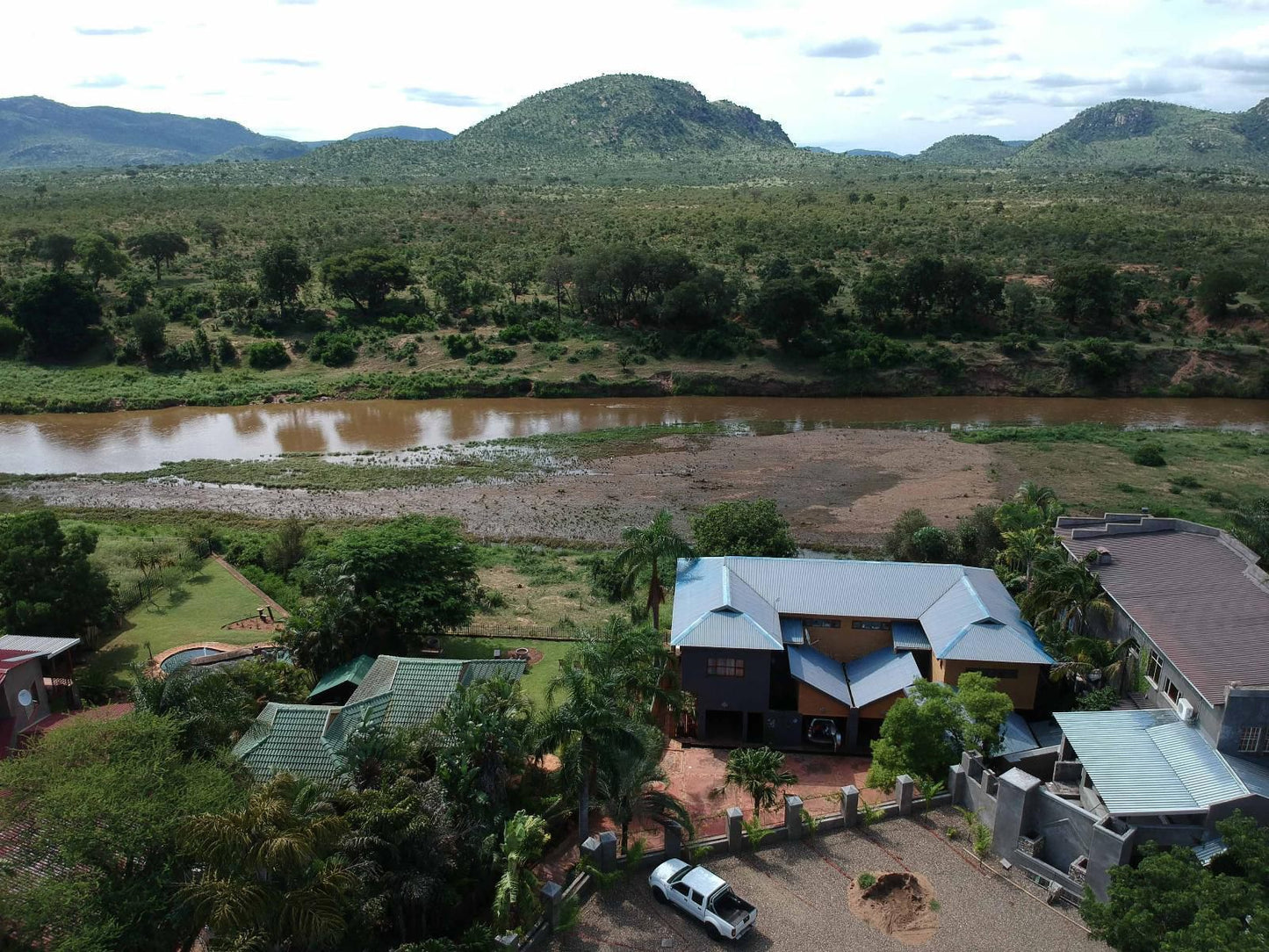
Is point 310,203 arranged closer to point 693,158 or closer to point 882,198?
point 882,198

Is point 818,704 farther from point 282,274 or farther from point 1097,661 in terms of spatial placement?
point 282,274

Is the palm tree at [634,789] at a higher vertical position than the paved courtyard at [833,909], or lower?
higher

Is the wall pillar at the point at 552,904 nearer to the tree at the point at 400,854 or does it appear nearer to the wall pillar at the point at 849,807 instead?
the tree at the point at 400,854

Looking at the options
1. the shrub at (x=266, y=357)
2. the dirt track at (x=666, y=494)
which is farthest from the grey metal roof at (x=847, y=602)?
the shrub at (x=266, y=357)

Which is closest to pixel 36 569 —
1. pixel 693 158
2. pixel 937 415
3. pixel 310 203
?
pixel 937 415

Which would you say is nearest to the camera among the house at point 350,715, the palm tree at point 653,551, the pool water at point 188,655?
the house at point 350,715

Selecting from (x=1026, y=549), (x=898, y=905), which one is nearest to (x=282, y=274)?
(x=1026, y=549)

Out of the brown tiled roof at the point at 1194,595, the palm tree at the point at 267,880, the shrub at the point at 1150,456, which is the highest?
the brown tiled roof at the point at 1194,595

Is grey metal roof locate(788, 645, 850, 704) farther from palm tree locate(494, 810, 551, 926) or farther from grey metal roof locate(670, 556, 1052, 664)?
palm tree locate(494, 810, 551, 926)
